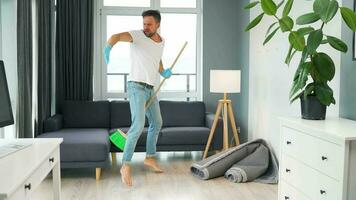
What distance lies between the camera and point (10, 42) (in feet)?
12.6

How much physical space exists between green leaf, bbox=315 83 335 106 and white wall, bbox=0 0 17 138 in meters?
2.87

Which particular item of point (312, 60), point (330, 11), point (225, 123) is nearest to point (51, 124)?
point (225, 123)

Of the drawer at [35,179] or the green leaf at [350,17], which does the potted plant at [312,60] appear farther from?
the drawer at [35,179]

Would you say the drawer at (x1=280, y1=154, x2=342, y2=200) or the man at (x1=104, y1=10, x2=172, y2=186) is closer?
the drawer at (x1=280, y1=154, x2=342, y2=200)

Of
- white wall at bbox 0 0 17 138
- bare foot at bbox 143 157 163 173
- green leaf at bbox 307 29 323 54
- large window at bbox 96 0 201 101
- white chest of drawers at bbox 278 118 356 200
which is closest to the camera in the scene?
white chest of drawers at bbox 278 118 356 200

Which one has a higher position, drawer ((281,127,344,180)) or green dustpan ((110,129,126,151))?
drawer ((281,127,344,180))

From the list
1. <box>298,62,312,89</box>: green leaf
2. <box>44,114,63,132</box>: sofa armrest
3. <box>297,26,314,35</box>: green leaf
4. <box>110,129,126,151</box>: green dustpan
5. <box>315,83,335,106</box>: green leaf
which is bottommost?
<box>110,129,126,151</box>: green dustpan

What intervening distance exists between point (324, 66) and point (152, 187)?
6.25 feet

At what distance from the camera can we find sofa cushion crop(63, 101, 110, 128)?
15.6 ft

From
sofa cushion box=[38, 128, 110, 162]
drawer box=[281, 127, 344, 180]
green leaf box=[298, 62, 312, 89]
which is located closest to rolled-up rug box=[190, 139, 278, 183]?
sofa cushion box=[38, 128, 110, 162]

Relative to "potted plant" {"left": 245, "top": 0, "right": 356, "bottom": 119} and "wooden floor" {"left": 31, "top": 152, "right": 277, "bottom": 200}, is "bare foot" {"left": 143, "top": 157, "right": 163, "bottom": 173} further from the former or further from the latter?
"potted plant" {"left": 245, "top": 0, "right": 356, "bottom": 119}

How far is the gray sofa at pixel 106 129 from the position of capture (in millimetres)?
3660

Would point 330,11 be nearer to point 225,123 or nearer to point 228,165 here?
point 228,165

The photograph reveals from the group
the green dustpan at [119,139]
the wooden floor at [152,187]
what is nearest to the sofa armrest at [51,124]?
the wooden floor at [152,187]
